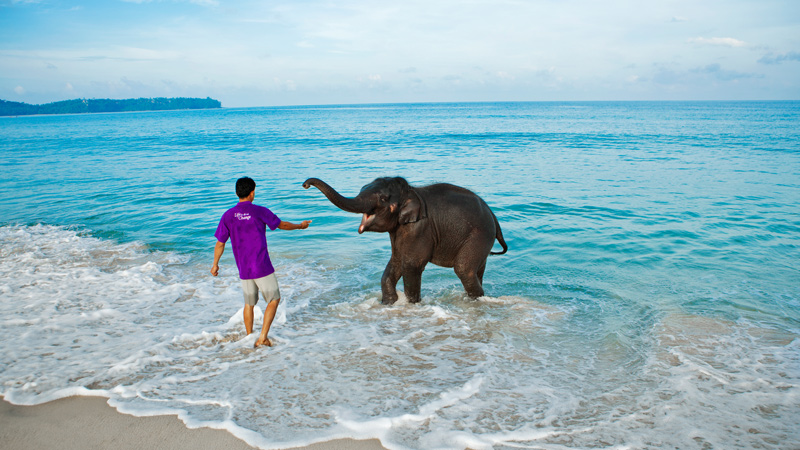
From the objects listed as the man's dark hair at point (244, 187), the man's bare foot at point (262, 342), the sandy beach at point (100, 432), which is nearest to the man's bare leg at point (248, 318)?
the man's bare foot at point (262, 342)

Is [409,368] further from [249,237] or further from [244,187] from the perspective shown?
[244,187]

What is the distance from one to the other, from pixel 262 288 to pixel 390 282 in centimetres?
175

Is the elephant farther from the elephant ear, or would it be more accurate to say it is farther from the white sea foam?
the white sea foam

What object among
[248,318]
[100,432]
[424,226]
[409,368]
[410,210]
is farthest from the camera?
[424,226]

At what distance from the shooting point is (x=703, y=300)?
6891 millimetres

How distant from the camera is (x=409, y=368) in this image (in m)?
4.89

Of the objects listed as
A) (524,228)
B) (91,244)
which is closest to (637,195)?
(524,228)

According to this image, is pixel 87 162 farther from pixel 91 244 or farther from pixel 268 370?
pixel 268 370

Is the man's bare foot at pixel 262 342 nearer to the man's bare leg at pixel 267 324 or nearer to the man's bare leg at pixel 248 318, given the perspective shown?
the man's bare leg at pixel 267 324

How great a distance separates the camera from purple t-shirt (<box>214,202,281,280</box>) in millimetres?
5004

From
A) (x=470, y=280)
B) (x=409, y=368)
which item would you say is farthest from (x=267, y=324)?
(x=470, y=280)

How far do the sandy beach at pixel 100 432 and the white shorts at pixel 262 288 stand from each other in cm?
150

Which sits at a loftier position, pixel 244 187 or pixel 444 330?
pixel 244 187

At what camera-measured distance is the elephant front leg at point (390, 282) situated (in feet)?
20.9
